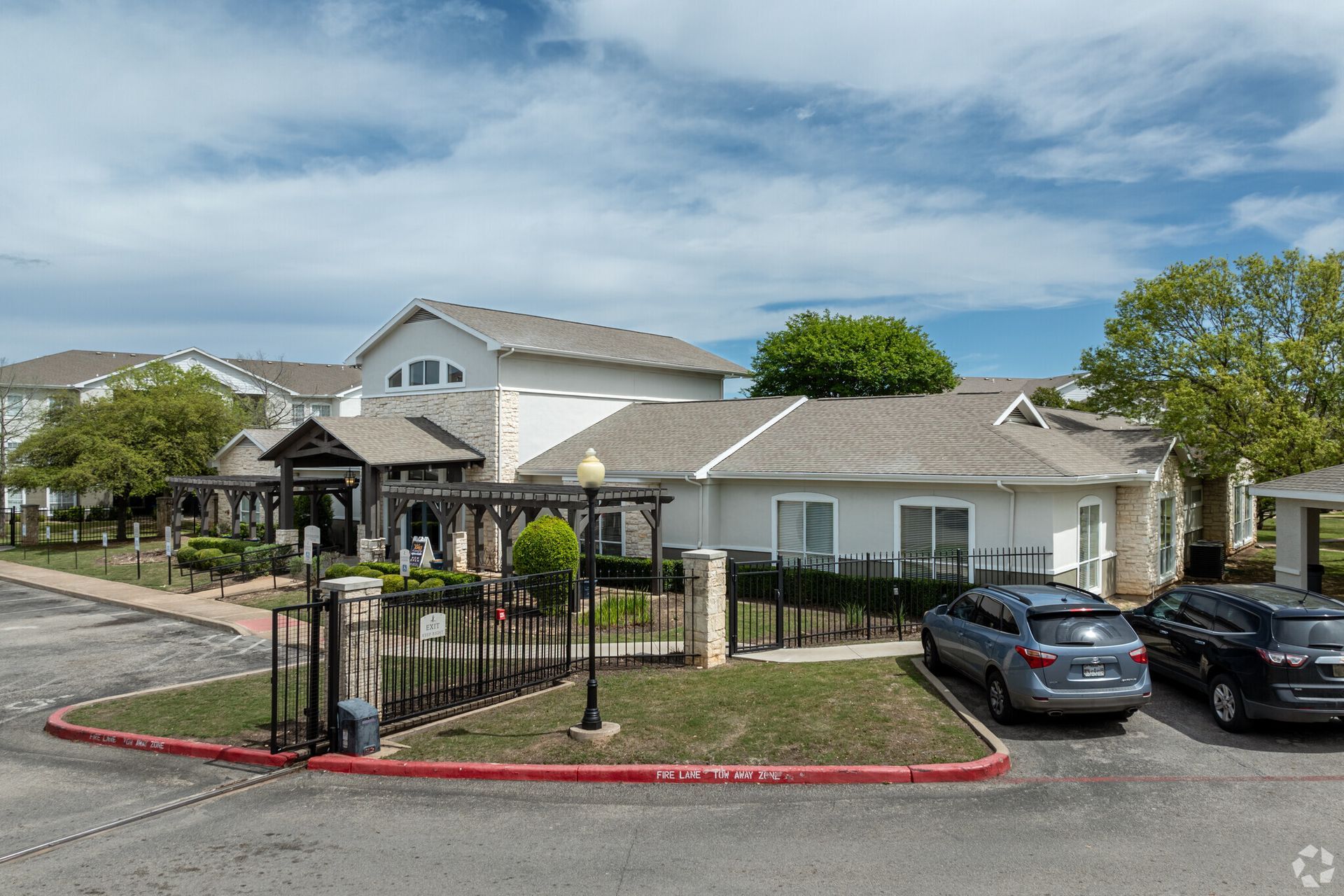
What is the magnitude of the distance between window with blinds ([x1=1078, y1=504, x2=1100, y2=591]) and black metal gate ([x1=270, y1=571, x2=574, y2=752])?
1234 centimetres

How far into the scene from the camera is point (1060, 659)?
33.4 ft

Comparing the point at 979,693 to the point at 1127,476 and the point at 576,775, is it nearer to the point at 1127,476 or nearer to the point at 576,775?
the point at 576,775

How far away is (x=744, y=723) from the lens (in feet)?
34.5

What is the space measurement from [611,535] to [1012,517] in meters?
11.2

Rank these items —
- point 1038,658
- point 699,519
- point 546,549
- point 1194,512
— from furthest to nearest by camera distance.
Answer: point 1194,512 → point 699,519 → point 546,549 → point 1038,658

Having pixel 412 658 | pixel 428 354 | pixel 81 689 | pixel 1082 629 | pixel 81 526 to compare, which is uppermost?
pixel 428 354

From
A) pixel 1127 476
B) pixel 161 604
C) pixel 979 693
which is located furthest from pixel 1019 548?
pixel 161 604

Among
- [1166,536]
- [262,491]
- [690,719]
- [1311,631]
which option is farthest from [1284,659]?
[262,491]

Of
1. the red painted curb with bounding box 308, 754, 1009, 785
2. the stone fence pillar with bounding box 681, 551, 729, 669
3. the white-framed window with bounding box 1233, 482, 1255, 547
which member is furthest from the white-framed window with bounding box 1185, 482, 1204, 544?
the red painted curb with bounding box 308, 754, 1009, 785

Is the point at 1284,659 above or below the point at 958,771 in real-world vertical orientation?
above

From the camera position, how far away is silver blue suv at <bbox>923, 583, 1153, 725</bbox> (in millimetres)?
10188

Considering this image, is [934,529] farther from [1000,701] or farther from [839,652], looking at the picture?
[1000,701]

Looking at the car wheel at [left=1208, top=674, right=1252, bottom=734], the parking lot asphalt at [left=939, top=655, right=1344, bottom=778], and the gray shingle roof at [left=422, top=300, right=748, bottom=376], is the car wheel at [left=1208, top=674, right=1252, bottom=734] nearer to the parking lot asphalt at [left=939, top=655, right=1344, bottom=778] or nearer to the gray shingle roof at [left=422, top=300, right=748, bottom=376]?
the parking lot asphalt at [left=939, top=655, right=1344, bottom=778]

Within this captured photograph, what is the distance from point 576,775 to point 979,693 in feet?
20.3
